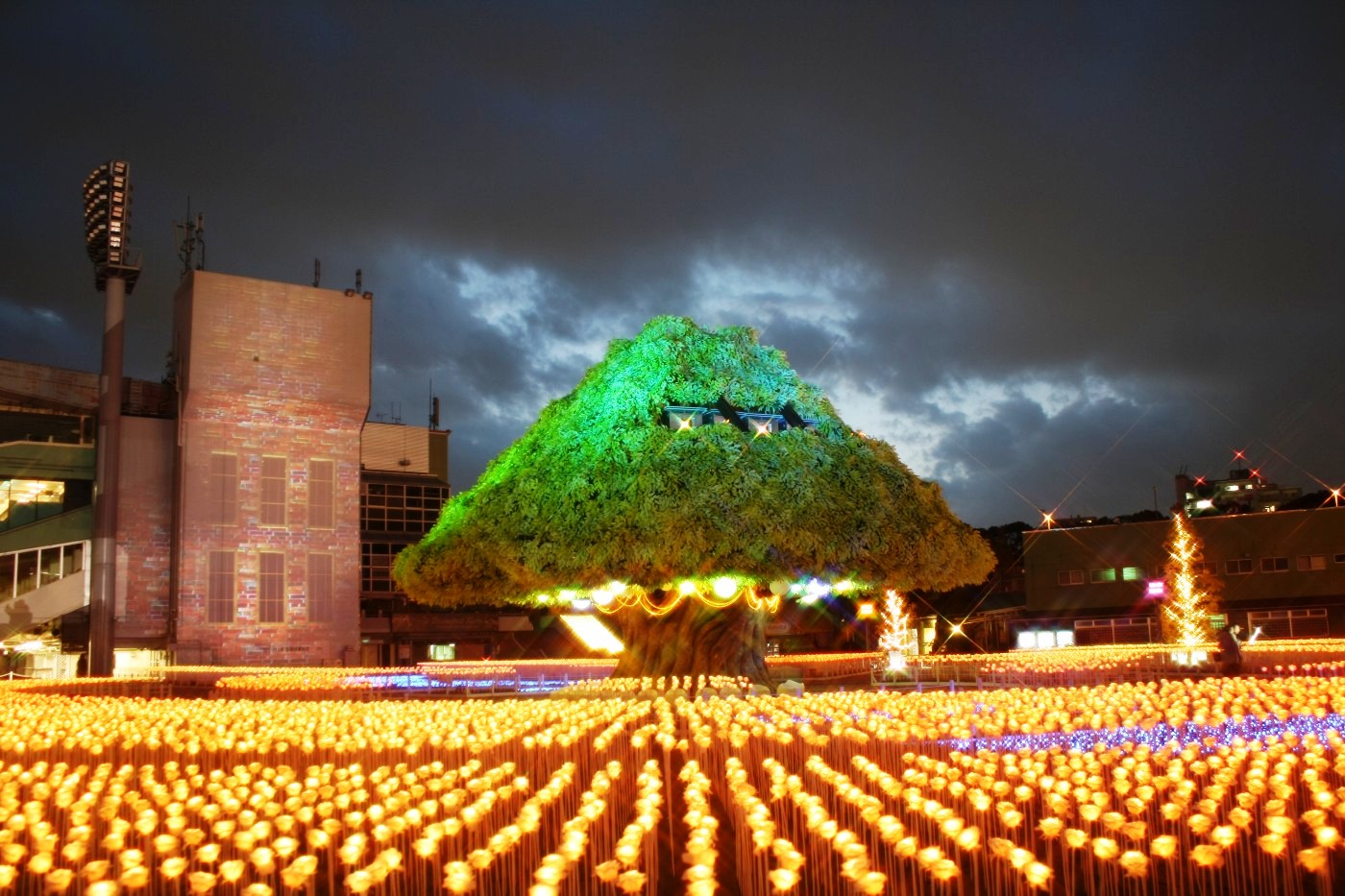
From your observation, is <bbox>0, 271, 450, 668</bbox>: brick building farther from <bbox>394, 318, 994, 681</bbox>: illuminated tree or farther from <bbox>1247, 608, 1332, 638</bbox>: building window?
<bbox>1247, 608, 1332, 638</bbox>: building window

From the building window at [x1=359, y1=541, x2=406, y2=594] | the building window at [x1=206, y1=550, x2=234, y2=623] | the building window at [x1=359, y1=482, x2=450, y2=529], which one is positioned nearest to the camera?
the building window at [x1=206, y1=550, x2=234, y2=623]

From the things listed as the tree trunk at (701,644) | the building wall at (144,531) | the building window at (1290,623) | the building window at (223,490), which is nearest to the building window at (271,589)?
the building window at (223,490)

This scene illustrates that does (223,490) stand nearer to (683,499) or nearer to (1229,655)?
(683,499)

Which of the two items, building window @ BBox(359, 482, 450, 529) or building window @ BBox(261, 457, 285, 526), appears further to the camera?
building window @ BBox(359, 482, 450, 529)

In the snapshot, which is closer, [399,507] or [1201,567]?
[1201,567]

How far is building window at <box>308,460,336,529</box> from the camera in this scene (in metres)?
43.6

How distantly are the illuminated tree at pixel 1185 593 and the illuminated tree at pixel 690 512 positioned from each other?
22.0 meters

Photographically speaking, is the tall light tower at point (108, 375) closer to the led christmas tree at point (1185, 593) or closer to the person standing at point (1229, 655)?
the person standing at point (1229, 655)

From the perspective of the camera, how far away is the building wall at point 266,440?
41281 mm

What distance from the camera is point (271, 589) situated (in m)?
42.2

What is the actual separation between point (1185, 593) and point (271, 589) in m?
33.9

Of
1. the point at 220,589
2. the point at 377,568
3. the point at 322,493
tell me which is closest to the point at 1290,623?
the point at 377,568

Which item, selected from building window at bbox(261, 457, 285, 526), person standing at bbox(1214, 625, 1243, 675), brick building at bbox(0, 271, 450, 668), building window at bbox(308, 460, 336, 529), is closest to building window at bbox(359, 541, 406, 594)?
brick building at bbox(0, 271, 450, 668)

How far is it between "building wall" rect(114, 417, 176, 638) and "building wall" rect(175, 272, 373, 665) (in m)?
1.50
